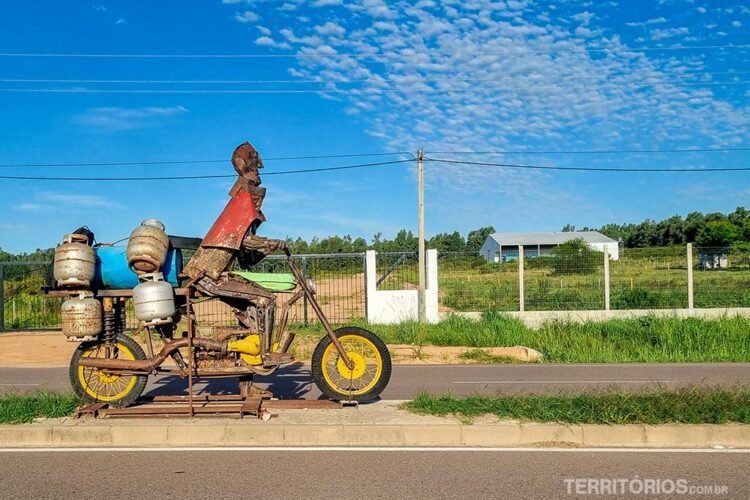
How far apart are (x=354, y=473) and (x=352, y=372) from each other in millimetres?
1916

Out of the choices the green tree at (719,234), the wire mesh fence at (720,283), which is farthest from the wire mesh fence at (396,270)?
the green tree at (719,234)

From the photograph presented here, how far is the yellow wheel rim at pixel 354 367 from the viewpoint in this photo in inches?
288

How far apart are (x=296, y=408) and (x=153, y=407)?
1.51 meters

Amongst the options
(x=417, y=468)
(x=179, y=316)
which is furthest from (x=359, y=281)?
(x=417, y=468)

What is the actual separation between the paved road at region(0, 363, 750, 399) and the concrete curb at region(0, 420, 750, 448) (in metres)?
2.54

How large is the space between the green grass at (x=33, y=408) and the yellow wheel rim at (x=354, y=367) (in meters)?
2.76

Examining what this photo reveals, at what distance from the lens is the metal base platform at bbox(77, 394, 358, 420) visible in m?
6.90

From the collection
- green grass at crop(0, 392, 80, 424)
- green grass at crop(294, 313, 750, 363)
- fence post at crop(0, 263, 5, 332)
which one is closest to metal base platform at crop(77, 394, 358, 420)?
green grass at crop(0, 392, 80, 424)

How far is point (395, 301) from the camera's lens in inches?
773

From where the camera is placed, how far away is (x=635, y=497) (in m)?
4.93

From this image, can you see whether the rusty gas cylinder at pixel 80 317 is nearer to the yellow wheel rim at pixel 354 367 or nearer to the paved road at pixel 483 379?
the yellow wheel rim at pixel 354 367

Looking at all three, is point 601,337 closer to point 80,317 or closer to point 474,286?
point 474,286

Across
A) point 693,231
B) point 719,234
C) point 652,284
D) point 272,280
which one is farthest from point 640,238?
point 272,280

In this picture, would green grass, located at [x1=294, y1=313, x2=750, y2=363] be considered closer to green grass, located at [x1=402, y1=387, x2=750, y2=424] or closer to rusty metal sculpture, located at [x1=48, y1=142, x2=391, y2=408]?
green grass, located at [x1=402, y1=387, x2=750, y2=424]
